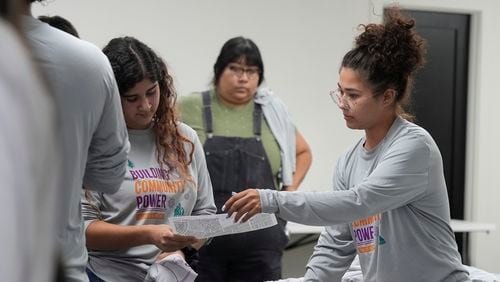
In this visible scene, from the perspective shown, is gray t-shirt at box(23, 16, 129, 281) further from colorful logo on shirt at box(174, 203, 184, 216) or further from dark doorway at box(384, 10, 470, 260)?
dark doorway at box(384, 10, 470, 260)

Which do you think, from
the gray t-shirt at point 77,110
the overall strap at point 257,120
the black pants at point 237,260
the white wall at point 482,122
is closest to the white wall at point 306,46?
the white wall at point 482,122

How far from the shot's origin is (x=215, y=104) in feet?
11.7

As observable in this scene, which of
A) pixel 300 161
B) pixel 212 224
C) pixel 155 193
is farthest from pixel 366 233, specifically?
pixel 300 161

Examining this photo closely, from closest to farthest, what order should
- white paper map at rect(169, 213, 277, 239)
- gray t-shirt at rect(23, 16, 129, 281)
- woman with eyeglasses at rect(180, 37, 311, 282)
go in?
1. gray t-shirt at rect(23, 16, 129, 281)
2. white paper map at rect(169, 213, 277, 239)
3. woman with eyeglasses at rect(180, 37, 311, 282)

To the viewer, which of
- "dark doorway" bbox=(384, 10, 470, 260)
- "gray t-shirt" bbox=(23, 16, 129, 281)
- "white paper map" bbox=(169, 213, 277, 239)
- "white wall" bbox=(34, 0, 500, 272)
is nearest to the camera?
"gray t-shirt" bbox=(23, 16, 129, 281)

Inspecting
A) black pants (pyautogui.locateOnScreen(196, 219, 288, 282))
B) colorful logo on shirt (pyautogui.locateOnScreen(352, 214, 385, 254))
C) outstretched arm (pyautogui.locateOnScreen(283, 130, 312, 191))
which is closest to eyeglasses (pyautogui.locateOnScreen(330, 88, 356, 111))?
colorful logo on shirt (pyautogui.locateOnScreen(352, 214, 385, 254))

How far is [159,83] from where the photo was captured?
2.36 m

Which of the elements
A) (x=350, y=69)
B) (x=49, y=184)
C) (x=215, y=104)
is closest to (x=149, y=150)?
(x=350, y=69)

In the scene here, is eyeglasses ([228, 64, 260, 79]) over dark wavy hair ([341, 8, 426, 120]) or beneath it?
beneath

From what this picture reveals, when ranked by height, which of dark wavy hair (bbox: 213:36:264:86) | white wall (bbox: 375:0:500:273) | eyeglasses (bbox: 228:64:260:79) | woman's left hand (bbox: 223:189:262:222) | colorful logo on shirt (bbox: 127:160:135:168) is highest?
dark wavy hair (bbox: 213:36:264:86)

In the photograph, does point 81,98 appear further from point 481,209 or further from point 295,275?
point 481,209

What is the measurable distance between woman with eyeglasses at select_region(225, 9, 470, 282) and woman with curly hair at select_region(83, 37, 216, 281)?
27cm

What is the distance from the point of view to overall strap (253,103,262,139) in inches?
140

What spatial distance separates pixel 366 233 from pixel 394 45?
55 cm
